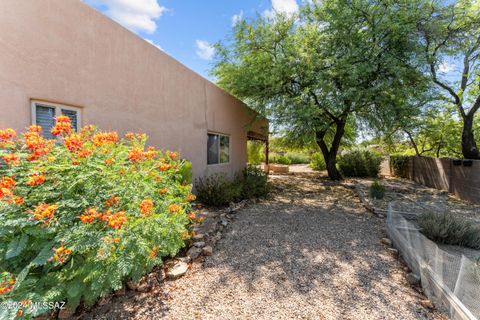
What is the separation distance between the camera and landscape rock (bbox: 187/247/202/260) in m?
3.49

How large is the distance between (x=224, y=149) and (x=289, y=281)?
Result: 6.25 meters

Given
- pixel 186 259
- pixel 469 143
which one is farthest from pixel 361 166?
pixel 186 259

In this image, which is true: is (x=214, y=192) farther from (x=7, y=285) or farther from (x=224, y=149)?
(x=7, y=285)

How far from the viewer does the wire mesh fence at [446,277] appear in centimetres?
225

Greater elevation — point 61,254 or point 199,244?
point 61,254

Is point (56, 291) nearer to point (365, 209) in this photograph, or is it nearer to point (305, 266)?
point (305, 266)

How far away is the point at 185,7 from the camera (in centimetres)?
678

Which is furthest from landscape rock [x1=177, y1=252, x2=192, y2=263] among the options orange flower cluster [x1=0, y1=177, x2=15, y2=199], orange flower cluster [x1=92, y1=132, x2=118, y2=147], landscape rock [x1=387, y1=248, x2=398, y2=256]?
landscape rock [x1=387, y1=248, x2=398, y2=256]

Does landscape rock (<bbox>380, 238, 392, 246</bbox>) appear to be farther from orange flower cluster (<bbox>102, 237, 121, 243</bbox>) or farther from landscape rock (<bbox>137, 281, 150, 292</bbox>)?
orange flower cluster (<bbox>102, 237, 121, 243</bbox>)

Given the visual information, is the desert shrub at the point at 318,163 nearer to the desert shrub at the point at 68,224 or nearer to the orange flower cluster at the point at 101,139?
the desert shrub at the point at 68,224

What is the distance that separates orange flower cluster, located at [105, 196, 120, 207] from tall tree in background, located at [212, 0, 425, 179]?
20.1 ft

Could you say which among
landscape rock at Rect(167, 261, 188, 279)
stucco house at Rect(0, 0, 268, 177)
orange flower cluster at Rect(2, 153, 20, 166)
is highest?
stucco house at Rect(0, 0, 268, 177)

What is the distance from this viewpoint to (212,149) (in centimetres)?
784

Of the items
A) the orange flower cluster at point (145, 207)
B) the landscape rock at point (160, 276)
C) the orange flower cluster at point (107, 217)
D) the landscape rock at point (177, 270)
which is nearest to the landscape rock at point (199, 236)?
the landscape rock at point (177, 270)
